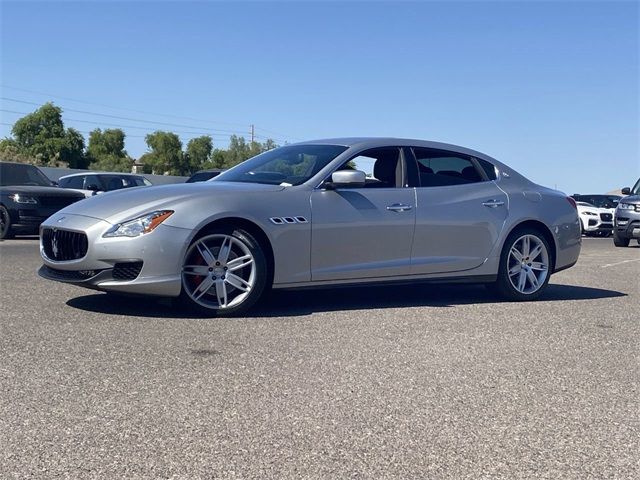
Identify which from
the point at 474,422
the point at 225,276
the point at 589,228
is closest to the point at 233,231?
the point at 225,276

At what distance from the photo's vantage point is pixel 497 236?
25.5 ft

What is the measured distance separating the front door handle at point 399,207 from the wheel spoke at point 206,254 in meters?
1.69

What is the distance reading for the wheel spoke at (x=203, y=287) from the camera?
627cm

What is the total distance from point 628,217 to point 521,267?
1181 cm

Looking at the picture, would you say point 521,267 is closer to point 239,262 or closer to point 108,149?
point 239,262

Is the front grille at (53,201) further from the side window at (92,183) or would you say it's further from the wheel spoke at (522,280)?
the wheel spoke at (522,280)

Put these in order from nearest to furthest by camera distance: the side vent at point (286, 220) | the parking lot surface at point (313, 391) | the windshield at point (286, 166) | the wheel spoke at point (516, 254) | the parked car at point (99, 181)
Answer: the parking lot surface at point (313, 391)
the side vent at point (286, 220)
the windshield at point (286, 166)
the wheel spoke at point (516, 254)
the parked car at point (99, 181)

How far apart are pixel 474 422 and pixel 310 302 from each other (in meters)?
3.63

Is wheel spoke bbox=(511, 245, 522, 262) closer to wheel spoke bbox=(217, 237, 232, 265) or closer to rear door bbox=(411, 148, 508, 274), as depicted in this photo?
rear door bbox=(411, 148, 508, 274)

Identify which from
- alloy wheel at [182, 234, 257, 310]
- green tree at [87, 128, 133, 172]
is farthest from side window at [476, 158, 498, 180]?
green tree at [87, 128, 133, 172]

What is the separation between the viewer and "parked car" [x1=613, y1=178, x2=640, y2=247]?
1842 centimetres

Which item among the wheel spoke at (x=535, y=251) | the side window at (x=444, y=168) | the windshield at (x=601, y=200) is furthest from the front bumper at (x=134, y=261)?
the windshield at (x=601, y=200)

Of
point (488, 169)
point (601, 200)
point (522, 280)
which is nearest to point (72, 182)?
point (488, 169)

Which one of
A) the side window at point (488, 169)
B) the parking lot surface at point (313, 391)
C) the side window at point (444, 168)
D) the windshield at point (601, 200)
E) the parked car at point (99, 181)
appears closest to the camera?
the parking lot surface at point (313, 391)
